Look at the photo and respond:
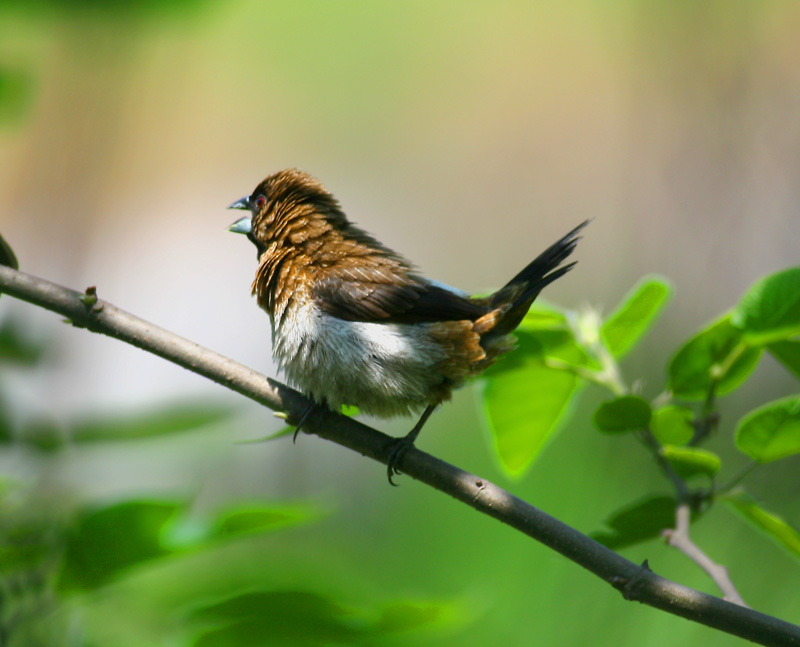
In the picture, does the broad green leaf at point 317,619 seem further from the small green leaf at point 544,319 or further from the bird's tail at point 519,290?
the bird's tail at point 519,290

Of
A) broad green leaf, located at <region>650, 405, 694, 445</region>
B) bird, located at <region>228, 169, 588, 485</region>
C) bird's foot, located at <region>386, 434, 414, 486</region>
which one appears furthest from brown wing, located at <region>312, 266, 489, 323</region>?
broad green leaf, located at <region>650, 405, 694, 445</region>

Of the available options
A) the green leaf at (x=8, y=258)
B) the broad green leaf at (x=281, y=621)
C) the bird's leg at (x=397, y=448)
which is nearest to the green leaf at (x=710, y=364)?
the bird's leg at (x=397, y=448)

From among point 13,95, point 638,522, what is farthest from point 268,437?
point 13,95

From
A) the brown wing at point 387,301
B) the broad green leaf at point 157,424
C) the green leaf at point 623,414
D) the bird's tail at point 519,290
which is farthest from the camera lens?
the brown wing at point 387,301

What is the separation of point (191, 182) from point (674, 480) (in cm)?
770

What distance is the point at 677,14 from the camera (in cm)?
479

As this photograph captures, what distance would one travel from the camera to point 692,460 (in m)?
1.60

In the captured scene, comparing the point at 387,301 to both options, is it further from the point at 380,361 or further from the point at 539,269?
the point at 539,269

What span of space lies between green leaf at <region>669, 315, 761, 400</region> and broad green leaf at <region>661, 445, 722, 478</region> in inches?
9.3

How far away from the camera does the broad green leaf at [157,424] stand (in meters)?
1.31

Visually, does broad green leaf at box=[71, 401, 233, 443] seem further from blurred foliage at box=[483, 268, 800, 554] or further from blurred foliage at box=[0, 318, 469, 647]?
blurred foliage at box=[483, 268, 800, 554]

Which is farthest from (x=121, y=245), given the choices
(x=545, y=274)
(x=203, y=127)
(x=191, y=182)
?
(x=545, y=274)

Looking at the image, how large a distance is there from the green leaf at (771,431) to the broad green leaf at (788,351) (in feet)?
0.44

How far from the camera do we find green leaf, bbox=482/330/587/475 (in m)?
1.93
